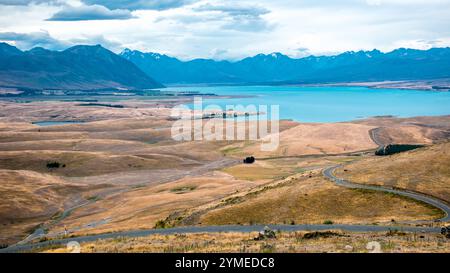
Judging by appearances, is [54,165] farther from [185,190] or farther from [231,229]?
[231,229]

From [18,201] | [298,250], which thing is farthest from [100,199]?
[298,250]

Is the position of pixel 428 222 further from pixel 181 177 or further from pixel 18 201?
pixel 181 177

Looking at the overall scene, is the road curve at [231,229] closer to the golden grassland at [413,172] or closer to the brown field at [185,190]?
the brown field at [185,190]

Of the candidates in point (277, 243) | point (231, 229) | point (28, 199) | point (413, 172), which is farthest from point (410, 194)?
point (28, 199)

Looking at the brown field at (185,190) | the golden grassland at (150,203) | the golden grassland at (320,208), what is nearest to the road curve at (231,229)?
the golden grassland at (320,208)
